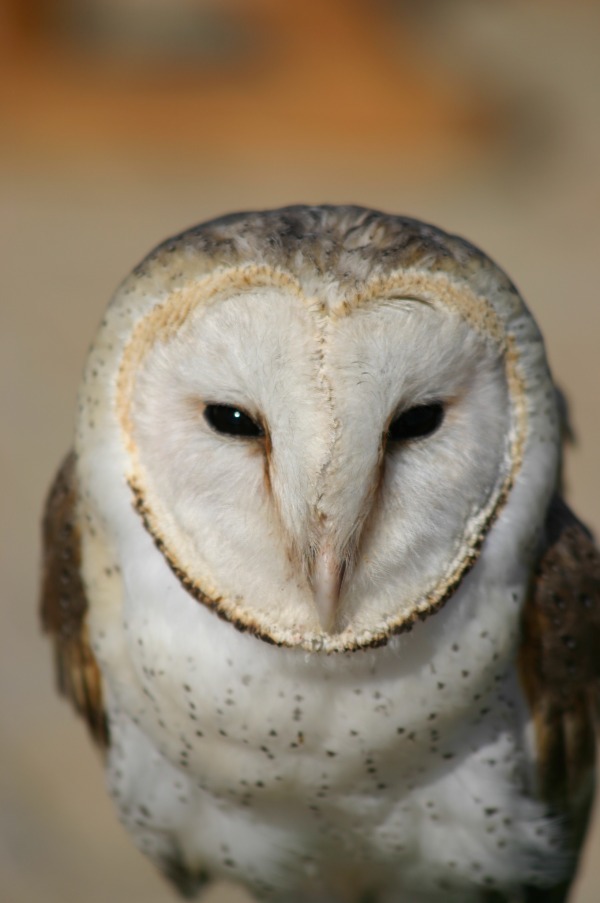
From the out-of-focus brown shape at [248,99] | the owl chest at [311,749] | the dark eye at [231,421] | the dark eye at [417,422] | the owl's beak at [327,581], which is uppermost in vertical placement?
the out-of-focus brown shape at [248,99]

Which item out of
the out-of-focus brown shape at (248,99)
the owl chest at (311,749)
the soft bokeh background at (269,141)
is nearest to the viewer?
the owl chest at (311,749)

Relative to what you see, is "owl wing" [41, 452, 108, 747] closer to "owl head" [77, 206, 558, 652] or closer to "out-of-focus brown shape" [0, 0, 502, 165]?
"owl head" [77, 206, 558, 652]

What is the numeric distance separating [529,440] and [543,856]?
687mm

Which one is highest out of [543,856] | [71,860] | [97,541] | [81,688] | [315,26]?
[315,26]

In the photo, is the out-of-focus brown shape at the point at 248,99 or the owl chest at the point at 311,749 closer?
the owl chest at the point at 311,749

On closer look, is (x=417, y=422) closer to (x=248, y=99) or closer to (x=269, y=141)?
(x=269, y=141)

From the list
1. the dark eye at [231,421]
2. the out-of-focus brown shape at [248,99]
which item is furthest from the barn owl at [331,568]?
the out-of-focus brown shape at [248,99]

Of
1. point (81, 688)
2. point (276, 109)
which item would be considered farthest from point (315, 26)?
point (81, 688)

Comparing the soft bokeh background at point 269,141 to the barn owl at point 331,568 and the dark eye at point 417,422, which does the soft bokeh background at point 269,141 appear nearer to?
the barn owl at point 331,568

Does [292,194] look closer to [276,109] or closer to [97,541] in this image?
[276,109]

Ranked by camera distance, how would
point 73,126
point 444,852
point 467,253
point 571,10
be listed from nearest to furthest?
point 467,253 → point 444,852 → point 73,126 → point 571,10

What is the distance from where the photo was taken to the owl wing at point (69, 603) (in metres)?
1.50

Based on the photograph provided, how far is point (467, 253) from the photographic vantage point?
115 centimetres

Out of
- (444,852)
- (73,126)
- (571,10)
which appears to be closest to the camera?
(444,852)
